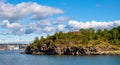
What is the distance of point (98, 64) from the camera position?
4843 inches

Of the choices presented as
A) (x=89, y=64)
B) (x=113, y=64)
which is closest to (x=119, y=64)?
(x=113, y=64)

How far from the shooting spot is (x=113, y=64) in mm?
121188

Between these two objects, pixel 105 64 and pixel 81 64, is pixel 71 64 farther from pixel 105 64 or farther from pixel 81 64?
pixel 105 64

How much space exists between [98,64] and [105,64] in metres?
2.74

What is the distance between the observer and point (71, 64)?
125750mm

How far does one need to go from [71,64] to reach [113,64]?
55.1ft

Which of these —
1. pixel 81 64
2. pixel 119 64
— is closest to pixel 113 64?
pixel 119 64

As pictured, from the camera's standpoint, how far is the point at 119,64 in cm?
11975

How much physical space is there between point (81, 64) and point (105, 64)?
9608 mm

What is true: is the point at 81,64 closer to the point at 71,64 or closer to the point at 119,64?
the point at 71,64

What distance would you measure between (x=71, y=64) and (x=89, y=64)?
23.8 ft

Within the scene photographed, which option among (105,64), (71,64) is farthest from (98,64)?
(71,64)

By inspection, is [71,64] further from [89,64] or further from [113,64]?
[113,64]

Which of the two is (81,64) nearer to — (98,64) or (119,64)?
(98,64)
